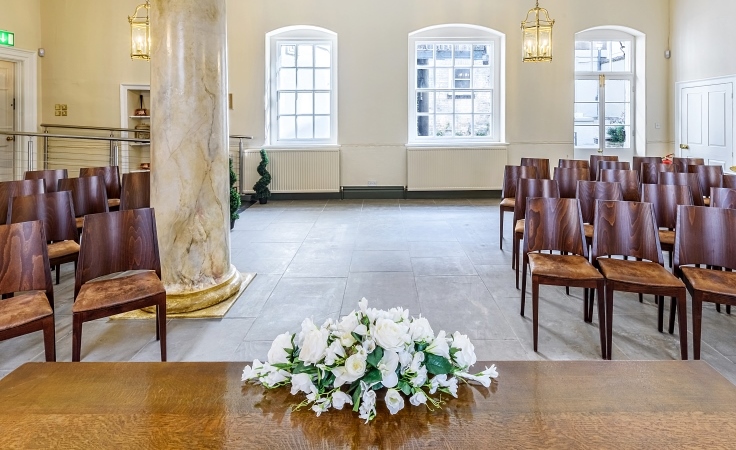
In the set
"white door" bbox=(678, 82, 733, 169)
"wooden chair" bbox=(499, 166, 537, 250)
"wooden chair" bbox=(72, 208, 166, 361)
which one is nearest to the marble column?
"wooden chair" bbox=(72, 208, 166, 361)

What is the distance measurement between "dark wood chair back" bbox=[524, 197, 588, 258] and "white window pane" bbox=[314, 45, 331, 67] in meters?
6.82

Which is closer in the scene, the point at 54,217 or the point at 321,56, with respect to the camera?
the point at 54,217

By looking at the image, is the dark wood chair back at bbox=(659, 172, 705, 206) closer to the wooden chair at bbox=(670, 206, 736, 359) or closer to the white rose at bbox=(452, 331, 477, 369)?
the wooden chair at bbox=(670, 206, 736, 359)

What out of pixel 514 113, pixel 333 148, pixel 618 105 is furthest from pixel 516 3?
pixel 333 148

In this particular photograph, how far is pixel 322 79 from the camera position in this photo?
9.18 meters

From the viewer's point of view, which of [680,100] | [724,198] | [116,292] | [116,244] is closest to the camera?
[116,292]

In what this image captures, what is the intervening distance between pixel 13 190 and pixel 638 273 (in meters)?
4.33

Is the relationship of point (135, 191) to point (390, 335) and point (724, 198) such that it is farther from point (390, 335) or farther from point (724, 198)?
point (724, 198)

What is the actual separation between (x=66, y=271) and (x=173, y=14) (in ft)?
8.45

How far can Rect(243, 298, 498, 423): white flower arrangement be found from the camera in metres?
1.04

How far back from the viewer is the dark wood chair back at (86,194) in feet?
13.5

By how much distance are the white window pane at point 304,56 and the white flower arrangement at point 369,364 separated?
8698 millimetres

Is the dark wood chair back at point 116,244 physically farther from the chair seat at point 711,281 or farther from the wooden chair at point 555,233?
the chair seat at point 711,281

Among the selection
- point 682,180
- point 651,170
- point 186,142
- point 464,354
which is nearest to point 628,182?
point 682,180
